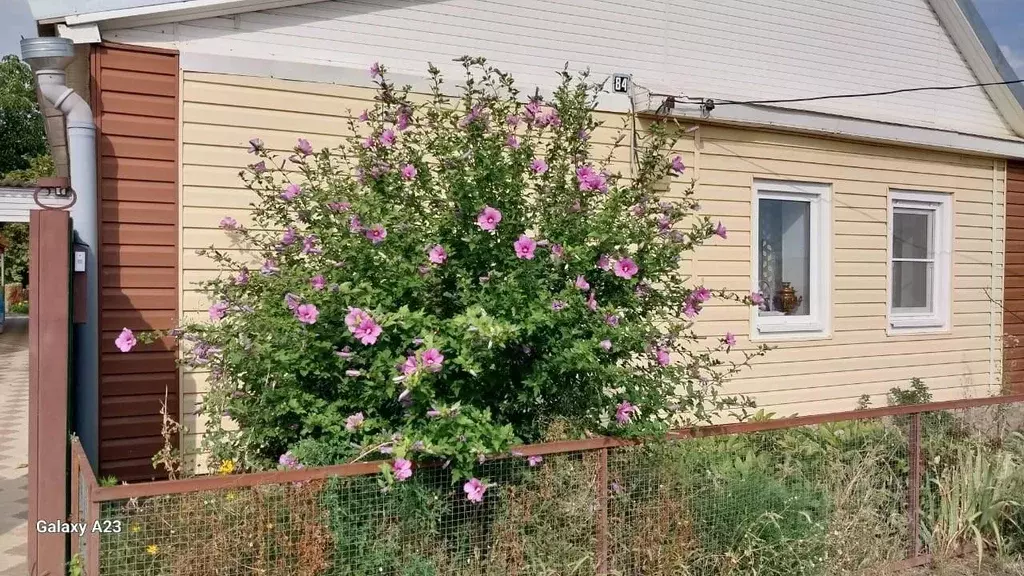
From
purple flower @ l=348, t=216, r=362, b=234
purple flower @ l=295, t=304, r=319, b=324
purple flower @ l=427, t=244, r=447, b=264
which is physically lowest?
purple flower @ l=295, t=304, r=319, b=324

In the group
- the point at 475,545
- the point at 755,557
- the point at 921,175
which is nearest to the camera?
the point at 475,545

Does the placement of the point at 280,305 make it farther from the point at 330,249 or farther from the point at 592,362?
the point at 592,362

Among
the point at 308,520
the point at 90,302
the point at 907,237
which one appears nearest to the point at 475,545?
the point at 308,520

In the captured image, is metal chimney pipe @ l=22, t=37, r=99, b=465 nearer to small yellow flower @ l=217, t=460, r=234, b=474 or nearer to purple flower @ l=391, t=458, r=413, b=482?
small yellow flower @ l=217, t=460, r=234, b=474

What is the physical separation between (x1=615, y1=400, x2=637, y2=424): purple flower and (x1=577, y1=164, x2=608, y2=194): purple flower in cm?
96

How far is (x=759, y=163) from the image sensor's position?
7.57m

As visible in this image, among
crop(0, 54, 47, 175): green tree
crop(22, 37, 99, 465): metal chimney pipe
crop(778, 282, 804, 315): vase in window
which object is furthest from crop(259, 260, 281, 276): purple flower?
crop(0, 54, 47, 175): green tree

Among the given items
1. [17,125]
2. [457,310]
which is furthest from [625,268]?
[17,125]

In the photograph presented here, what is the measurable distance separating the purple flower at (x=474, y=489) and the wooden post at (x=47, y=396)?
5.64 ft

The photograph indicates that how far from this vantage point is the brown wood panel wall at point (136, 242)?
498cm

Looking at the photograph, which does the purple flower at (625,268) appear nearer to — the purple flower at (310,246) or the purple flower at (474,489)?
the purple flower at (474,489)

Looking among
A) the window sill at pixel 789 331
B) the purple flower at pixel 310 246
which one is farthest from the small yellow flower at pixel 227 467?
the window sill at pixel 789 331

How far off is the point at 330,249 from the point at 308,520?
46.7 inches

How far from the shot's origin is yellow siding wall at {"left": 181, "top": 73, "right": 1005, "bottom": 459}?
5.27m
